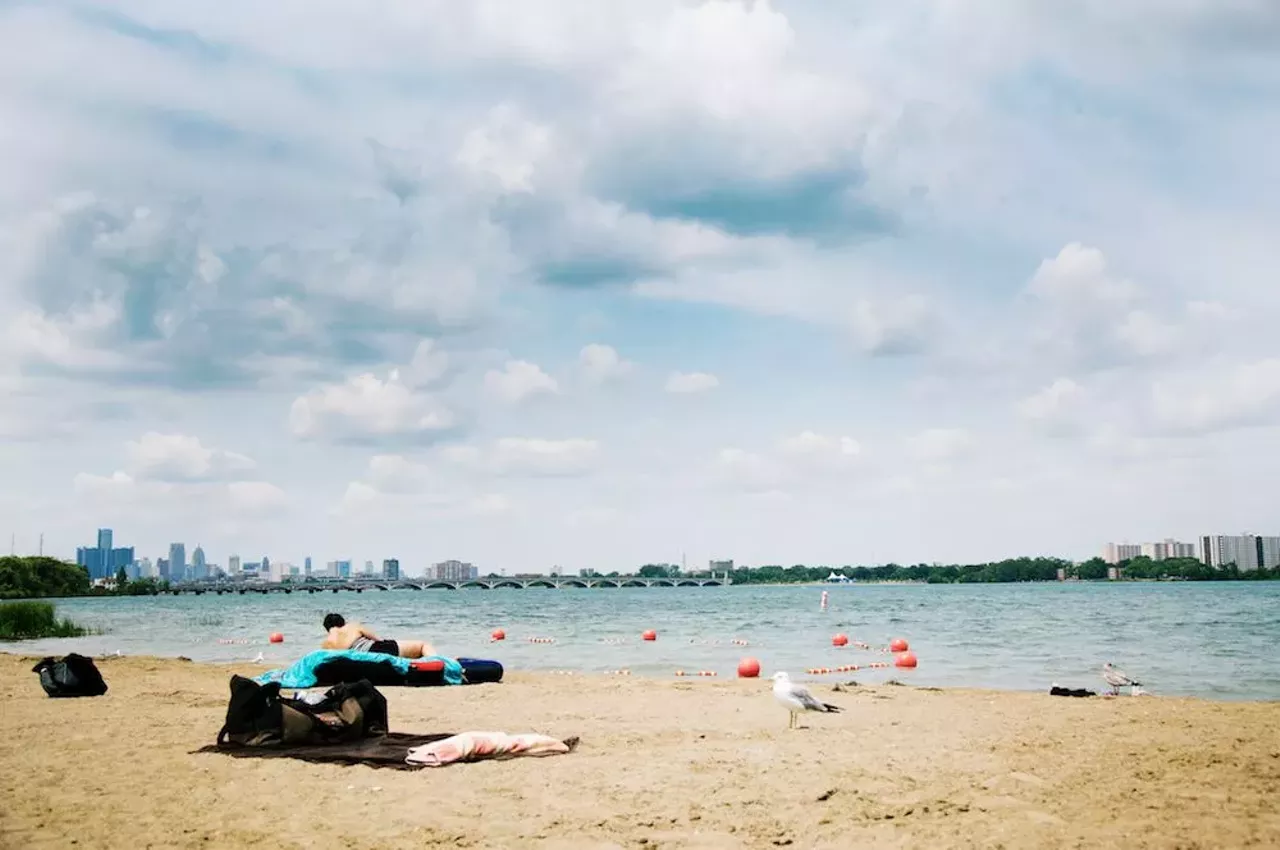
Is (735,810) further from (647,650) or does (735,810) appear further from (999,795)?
(647,650)

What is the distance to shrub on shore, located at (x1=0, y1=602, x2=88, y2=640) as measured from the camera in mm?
37000

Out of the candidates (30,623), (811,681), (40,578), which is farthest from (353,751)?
(40,578)

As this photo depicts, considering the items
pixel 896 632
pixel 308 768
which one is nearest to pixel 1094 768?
pixel 308 768

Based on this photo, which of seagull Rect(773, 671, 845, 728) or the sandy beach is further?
seagull Rect(773, 671, 845, 728)

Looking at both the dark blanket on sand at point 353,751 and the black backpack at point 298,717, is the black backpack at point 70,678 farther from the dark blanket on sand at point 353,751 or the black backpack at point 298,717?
the dark blanket on sand at point 353,751

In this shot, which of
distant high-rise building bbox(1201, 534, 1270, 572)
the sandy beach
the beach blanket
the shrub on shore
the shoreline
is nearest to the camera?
the sandy beach

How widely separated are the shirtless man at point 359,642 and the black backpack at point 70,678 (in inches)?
137

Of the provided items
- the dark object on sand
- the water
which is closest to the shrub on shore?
the water

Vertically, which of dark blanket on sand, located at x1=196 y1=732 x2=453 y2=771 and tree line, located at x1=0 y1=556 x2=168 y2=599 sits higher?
dark blanket on sand, located at x1=196 y1=732 x2=453 y2=771

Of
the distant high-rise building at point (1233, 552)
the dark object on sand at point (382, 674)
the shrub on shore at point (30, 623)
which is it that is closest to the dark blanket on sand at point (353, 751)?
the dark object on sand at point (382, 674)

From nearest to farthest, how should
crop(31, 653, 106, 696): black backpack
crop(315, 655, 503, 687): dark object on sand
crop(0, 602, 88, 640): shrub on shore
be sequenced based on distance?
1. crop(31, 653, 106, 696): black backpack
2. crop(315, 655, 503, 687): dark object on sand
3. crop(0, 602, 88, 640): shrub on shore

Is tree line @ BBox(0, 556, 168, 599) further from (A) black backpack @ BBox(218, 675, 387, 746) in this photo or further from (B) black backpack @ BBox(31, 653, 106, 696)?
(A) black backpack @ BBox(218, 675, 387, 746)

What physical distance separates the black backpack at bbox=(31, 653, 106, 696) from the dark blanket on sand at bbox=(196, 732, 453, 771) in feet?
21.7

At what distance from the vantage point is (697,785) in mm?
8031
